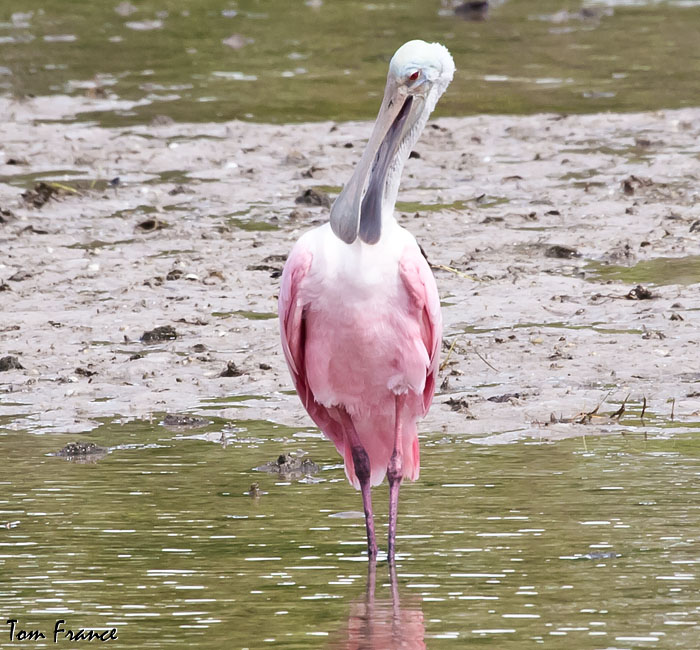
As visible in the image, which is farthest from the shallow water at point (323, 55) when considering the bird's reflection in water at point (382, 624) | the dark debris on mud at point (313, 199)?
the bird's reflection in water at point (382, 624)

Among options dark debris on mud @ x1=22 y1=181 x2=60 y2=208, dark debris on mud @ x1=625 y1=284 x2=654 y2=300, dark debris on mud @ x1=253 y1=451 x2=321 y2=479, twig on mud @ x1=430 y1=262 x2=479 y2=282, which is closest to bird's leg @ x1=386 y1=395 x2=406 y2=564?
dark debris on mud @ x1=253 y1=451 x2=321 y2=479

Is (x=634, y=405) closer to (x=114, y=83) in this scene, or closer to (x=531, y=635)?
(x=531, y=635)

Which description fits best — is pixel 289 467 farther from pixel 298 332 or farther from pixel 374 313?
pixel 374 313

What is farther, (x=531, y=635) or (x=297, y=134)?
(x=297, y=134)

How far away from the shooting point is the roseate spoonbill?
257 inches

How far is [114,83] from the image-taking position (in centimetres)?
1955

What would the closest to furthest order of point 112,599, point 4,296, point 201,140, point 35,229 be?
1. point 112,599
2. point 4,296
3. point 35,229
4. point 201,140

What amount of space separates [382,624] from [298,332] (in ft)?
4.98

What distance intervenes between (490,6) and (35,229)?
15744mm

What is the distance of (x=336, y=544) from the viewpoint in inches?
259

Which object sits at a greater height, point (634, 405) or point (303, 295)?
point (303, 295)

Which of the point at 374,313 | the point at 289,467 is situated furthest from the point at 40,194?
the point at 374,313

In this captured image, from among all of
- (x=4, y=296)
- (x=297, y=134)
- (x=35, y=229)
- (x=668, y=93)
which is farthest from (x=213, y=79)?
(x=4, y=296)

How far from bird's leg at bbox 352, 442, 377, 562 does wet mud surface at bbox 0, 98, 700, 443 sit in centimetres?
108
